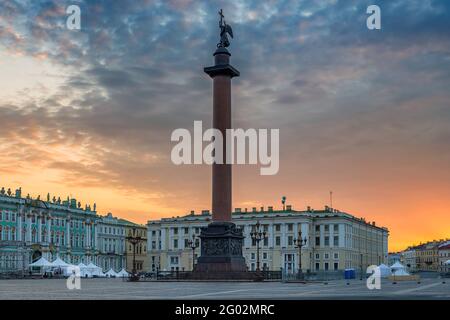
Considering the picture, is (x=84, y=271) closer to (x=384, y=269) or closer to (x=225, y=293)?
(x=384, y=269)

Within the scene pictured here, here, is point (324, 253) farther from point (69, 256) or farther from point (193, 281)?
point (193, 281)

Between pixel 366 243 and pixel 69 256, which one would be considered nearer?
pixel 69 256

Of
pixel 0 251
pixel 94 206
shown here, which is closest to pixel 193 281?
pixel 0 251

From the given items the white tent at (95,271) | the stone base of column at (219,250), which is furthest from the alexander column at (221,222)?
the white tent at (95,271)

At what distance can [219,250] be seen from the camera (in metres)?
57.6

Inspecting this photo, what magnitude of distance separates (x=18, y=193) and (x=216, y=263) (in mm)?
78420

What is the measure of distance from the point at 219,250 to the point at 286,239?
86507 mm

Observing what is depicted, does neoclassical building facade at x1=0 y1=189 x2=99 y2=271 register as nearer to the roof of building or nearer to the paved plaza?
the roof of building

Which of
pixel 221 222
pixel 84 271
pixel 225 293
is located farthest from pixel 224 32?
pixel 84 271

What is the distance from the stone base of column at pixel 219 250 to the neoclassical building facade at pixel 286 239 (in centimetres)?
7648

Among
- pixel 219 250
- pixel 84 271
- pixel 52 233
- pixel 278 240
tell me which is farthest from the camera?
pixel 278 240
